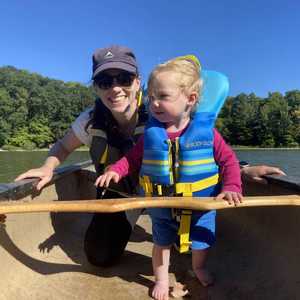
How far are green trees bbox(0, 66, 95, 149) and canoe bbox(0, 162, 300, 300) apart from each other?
6185 cm

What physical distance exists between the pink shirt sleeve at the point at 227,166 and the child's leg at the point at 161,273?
1.89 ft

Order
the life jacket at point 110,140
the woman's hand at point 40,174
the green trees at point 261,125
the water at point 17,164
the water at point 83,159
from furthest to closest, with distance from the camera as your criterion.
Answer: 1. the green trees at point 261,125
2. the water at point 17,164
3. the water at point 83,159
4. the life jacket at point 110,140
5. the woman's hand at point 40,174

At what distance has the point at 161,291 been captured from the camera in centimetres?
243

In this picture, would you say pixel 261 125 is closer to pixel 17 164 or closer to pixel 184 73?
pixel 17 164

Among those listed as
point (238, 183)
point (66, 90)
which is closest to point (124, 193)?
point (238, 183)

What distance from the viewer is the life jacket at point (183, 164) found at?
2.36 metres

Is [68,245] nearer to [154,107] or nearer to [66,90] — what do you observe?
[154,107]

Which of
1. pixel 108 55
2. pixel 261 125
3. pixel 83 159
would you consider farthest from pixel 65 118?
pixel 108 55

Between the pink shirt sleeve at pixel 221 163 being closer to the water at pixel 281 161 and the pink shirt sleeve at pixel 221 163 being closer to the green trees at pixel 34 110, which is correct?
the water at pixel 281 161

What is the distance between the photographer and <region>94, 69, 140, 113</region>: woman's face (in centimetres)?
277

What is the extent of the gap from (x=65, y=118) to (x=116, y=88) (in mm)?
68241

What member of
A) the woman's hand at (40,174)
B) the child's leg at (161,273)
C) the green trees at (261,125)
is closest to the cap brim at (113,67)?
the woman's hand at (40,174)

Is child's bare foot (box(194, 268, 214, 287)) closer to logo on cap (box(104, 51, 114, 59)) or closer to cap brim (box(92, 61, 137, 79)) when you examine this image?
cap brim (box(92, 61, 137, 79))

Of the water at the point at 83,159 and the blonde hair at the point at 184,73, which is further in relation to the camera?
the water at the point at 83,159
